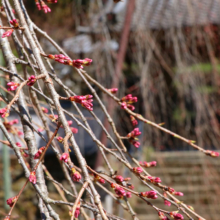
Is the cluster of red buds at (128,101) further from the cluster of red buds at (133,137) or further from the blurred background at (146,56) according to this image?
the blurred background at (146,56)

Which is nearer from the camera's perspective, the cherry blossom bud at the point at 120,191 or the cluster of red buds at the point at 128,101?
the cherry blossom bud at the point at 120,191

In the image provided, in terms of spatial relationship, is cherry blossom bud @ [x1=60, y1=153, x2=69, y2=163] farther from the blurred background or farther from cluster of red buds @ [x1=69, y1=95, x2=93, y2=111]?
the blurred background

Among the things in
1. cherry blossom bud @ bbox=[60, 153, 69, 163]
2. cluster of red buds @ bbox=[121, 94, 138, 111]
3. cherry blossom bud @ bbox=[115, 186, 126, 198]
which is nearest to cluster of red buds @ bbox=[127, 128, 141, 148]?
cluster of red buds @ bbox=[121, 94, 138, 111]

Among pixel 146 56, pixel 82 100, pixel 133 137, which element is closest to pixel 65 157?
pixel 82 100

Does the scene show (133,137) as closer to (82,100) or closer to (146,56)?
(82,100)

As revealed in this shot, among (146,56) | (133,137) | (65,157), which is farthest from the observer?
(146,56)

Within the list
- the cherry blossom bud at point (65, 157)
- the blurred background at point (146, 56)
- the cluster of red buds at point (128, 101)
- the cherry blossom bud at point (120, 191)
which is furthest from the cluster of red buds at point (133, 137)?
the blurred background at point (146, 56)

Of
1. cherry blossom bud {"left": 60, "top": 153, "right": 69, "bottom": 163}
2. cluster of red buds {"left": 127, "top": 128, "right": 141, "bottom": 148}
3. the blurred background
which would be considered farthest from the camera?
the blurred background

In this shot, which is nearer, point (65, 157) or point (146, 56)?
point (65, 157)

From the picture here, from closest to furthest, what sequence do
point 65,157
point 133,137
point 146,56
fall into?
point 65,157 < point 133,137 < point 146,56

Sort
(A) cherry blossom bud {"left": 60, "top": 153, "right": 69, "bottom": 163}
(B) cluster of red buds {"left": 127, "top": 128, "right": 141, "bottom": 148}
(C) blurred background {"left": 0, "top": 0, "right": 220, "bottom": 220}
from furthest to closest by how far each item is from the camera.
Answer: (C) blurred background {"left": 0, "top": 0, "right": 220, "bottom": 220} → (B) cluster of red buds {"left": 127, "top": 128, "right": 141, "bottom": 148} → (A) cherry blossom bud {"left": 60, "top": 153, "right": 69, "bottom": 163}

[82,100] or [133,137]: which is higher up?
[82,100]

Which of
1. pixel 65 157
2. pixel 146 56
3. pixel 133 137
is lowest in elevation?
pixel 146 56

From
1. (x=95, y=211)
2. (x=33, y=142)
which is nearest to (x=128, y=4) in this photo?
(x=33, y=142)
